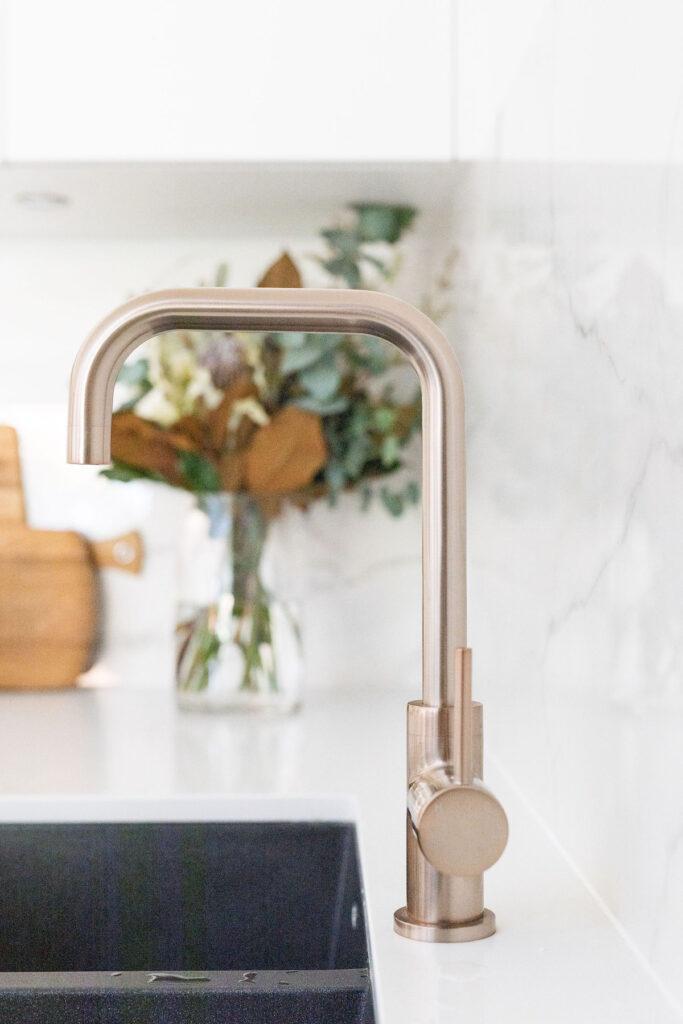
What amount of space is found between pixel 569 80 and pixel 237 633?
2.59 feet

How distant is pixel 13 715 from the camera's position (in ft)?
4.42

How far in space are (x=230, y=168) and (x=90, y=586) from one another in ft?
1.90

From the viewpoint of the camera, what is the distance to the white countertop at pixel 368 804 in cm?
54

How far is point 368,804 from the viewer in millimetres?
912

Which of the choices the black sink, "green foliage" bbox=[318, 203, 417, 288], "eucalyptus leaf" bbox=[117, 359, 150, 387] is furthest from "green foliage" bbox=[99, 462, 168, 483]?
the black sink

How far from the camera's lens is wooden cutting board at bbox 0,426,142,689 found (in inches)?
59.3

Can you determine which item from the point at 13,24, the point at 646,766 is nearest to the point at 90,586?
the point at 13,24

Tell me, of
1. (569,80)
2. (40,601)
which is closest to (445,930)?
(569,80)

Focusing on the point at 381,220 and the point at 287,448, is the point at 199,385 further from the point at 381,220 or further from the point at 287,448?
the point at 381,220

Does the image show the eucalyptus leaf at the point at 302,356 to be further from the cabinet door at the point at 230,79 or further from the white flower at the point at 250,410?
the cabinet door at the point at 230,79

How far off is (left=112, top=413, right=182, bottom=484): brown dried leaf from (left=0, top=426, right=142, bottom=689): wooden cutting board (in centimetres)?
18

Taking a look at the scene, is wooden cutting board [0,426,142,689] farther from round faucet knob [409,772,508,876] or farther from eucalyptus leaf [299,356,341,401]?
round faucet knob [409,772,508,876]

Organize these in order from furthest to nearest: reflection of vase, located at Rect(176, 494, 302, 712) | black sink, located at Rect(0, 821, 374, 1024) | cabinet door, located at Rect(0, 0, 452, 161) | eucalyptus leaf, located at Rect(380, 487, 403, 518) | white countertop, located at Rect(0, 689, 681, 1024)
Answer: eucalyptus leaf, located at Rect(380, 487, 403, 518)
reflection of vase, located at Rect(176, 494, 302, 712)
cabinet door, located at Rect(0, 0, 452, 161)
black sink, located at Rect(0, 821, 374, 1024)
white countertop, located at Rect(0, 689, 681, 1024)

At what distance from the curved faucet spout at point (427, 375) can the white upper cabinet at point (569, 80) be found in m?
0.15
